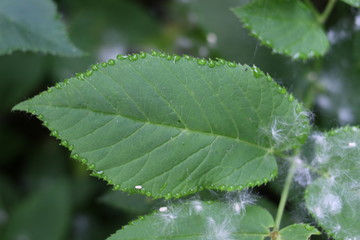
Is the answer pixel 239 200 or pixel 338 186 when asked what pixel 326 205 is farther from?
pixel 239 200

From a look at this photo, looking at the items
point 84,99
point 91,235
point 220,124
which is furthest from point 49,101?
point 91,235

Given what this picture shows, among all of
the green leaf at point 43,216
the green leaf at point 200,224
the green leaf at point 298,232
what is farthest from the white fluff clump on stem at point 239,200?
the green leaf at point 43,216

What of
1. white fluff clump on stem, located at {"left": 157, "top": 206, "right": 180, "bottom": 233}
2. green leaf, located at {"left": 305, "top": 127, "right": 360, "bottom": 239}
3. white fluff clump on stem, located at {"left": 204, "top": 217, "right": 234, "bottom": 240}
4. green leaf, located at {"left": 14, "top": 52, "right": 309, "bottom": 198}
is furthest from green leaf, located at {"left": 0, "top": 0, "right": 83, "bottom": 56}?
green leaf, located at {"left": 305, "top": 127, "right": 360, "bottom": 239}

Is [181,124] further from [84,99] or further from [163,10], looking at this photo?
[163,10]

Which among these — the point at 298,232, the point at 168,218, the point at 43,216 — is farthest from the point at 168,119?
the point at 43,216

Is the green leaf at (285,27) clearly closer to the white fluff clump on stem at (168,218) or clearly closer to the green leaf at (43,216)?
the white fluff clump on stem at (168,218)

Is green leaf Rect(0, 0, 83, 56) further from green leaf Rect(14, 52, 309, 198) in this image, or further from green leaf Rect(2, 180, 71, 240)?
green leaf Rect(2, 180, 71, 240)
